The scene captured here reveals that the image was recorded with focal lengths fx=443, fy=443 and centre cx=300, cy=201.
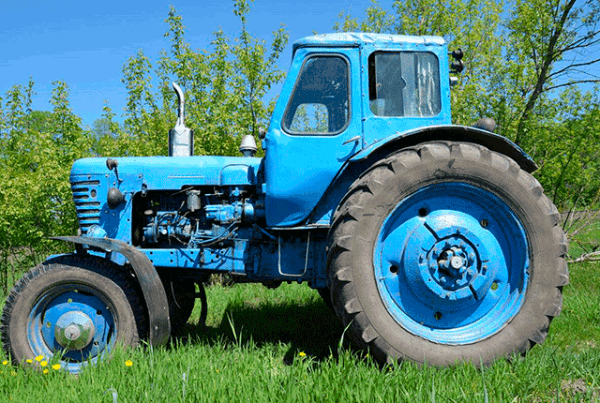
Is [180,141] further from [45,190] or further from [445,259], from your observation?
[45,190]

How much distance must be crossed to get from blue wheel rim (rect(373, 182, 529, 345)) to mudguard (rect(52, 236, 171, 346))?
1535mm

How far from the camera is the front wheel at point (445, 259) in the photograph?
281 centimetres

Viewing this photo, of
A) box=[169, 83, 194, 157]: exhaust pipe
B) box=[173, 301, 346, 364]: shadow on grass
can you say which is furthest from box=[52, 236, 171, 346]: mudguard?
box=[169, 83, 194, 157]: exhaust pipe

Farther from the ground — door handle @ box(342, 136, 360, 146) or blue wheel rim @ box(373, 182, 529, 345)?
door handle @ box(342, 136, 360, 146)

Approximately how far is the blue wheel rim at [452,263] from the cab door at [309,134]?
631 mm

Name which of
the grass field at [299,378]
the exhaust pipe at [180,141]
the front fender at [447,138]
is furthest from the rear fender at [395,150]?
the exhaust pipe at [180,141]

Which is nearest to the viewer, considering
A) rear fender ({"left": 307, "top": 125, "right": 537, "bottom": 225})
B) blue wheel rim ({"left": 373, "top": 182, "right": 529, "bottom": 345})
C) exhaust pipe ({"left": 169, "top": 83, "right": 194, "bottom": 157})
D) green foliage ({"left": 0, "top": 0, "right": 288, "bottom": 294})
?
blue wheel rim ({"left": 373, "top": 182, "right": 529, "bottom": 345})

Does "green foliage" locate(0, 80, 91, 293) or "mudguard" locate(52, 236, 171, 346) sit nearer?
"mudguard" locate(52, 236, 171, 346)

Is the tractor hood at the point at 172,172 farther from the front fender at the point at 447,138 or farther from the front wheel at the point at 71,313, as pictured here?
the front fender at the point at 447,138

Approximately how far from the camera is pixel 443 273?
292 cm

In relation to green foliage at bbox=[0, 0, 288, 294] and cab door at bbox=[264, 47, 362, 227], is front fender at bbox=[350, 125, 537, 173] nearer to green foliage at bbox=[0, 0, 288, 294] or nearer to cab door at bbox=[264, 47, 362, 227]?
cab door at bbox=[264, 47, 362, 227]

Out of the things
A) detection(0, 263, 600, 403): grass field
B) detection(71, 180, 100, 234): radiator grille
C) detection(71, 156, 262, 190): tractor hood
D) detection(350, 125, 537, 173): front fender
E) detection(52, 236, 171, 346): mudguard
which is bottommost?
detection(0, 263, 600, 403): grass field

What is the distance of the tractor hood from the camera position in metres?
3.70

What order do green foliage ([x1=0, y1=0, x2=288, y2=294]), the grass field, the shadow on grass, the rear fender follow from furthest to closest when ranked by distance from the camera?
green foliage ([x1=0, y1=0, x2=288, y2=294])
the shadow on grass
the rear fender
the grass field
